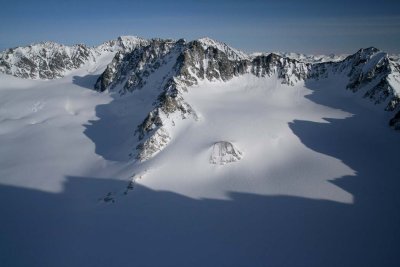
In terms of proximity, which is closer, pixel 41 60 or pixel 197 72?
pixel 197 72

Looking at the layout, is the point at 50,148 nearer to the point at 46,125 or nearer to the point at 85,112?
the point at 46,125

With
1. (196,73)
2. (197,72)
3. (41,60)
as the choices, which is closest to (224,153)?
(196,73)

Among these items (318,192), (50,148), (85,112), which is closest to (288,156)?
(318,192)

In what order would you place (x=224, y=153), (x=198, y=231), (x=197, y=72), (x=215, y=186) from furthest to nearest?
(x=197, y=72), (x=224, y=153), (x=215, y=186), (x=198, y=231)

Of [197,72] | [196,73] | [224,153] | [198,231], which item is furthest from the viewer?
[197,72]

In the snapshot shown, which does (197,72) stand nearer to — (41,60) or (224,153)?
(224,153)

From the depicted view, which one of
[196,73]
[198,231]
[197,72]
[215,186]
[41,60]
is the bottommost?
[198,231]

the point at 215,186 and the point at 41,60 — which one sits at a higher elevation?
the point at 41,60
